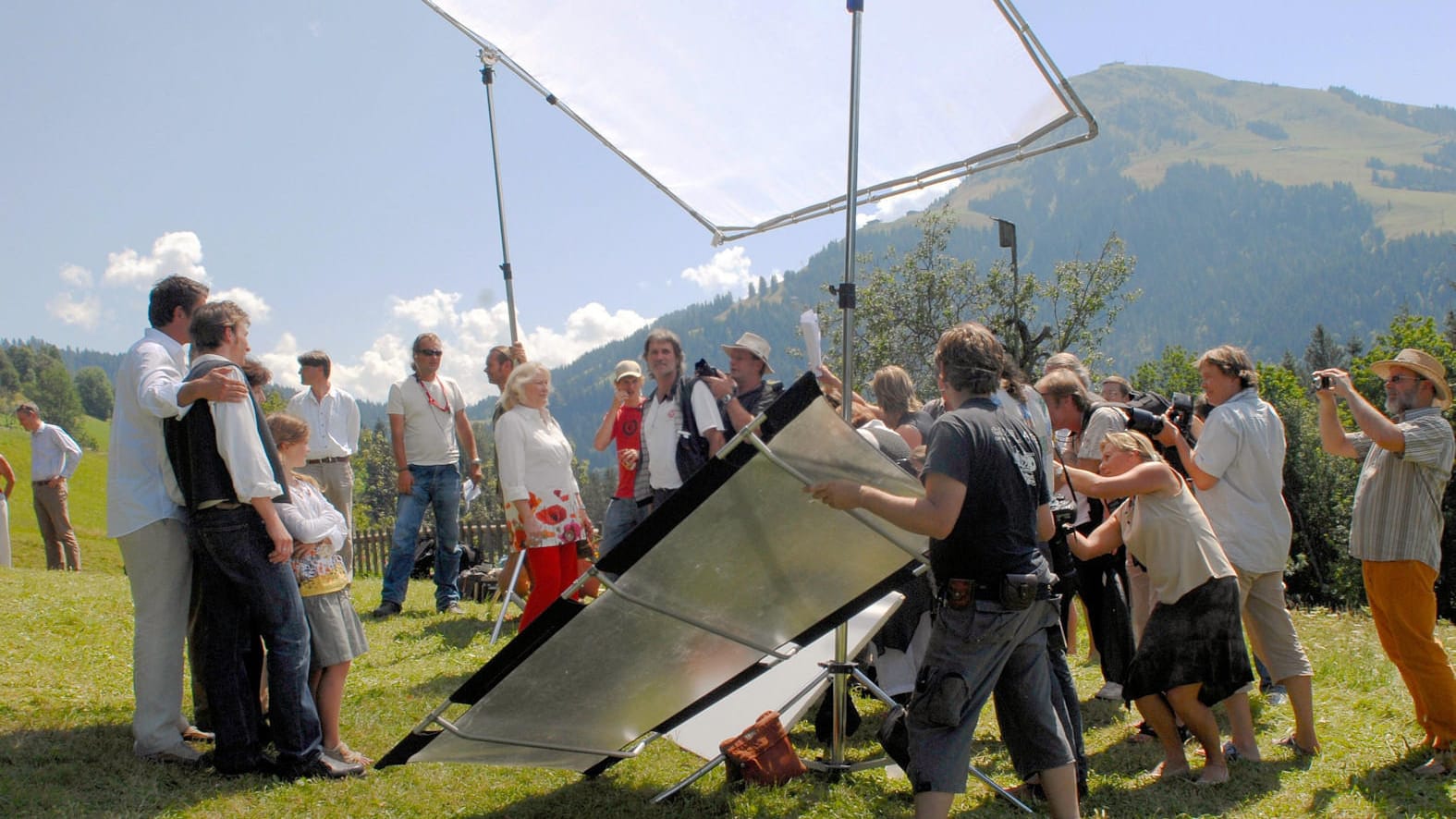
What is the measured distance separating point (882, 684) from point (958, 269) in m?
51.3

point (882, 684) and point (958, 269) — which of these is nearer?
point (882, 684)

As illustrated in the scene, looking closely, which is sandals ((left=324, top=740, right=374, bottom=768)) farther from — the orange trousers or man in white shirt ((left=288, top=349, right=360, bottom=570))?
the orange trousers

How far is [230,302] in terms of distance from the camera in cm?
427

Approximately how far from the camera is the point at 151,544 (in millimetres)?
4160

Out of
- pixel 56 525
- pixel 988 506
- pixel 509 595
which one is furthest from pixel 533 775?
pixel 56 525

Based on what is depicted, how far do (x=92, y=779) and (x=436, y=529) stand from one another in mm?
4289

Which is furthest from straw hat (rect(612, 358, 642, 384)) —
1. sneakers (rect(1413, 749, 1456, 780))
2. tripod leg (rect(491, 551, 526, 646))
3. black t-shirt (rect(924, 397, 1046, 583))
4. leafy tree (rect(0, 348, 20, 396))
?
leafy tree (rect(0, 348, 20, 396))

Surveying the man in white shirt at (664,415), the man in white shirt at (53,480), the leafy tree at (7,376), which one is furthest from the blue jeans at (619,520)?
the leafy tree at (7,376)

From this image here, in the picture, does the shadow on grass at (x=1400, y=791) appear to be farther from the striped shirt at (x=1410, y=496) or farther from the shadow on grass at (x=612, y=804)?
the shadow on grass at (x=612, y=804)

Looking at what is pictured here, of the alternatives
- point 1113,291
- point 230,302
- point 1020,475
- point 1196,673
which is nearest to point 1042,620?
point 1020,475

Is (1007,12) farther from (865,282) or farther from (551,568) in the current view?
(865,282)

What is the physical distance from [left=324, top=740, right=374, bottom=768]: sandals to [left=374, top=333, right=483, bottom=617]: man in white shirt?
3595 mm

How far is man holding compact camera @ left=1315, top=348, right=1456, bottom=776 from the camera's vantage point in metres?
4.45

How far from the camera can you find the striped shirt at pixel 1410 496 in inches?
176
